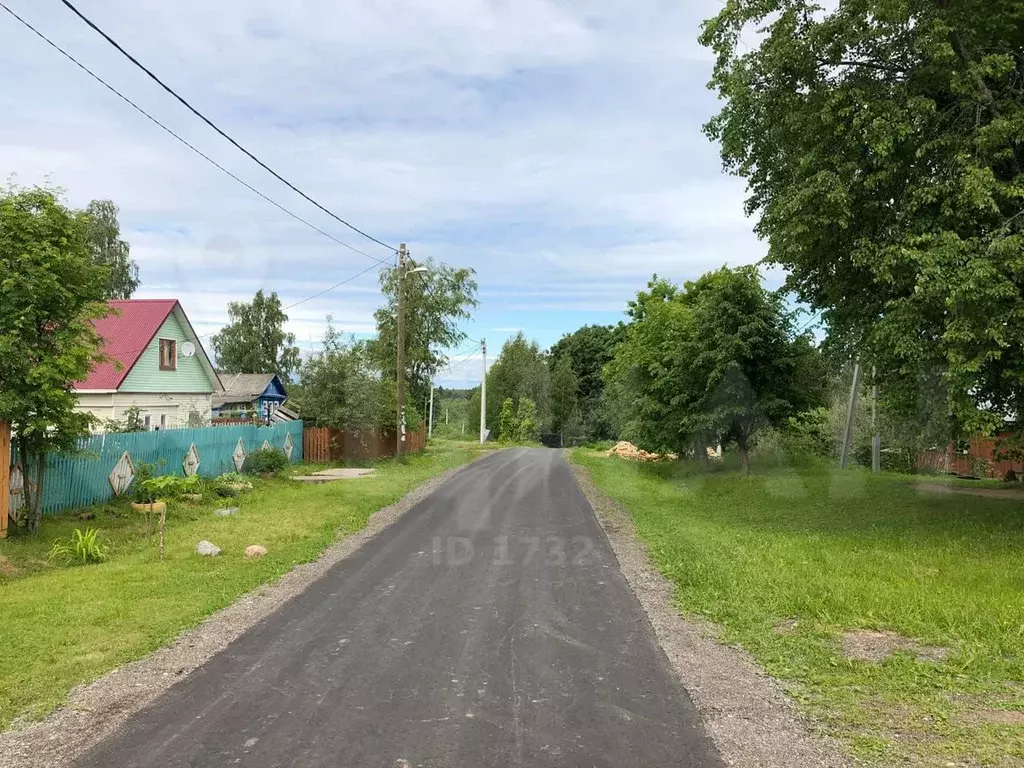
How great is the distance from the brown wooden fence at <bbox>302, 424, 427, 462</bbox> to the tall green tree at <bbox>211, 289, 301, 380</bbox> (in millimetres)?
31114

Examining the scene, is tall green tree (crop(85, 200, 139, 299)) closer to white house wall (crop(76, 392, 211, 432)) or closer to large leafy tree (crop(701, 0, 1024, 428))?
white house wall (crop(76, 392, 211, 432))

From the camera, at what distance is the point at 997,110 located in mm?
10875

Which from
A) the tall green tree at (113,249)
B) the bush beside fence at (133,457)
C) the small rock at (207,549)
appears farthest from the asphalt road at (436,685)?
Result: the tall green tree at (113,249)

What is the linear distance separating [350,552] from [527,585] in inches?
140

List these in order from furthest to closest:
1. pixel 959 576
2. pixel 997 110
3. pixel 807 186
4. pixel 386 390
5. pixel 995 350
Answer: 1. pixel 386 390
2. pixel 807 186
3. pixel 997 110
4. pixel 995 350
5. pixel 959 576

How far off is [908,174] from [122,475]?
52.0ft

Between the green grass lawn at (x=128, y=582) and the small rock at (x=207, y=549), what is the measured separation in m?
0.22

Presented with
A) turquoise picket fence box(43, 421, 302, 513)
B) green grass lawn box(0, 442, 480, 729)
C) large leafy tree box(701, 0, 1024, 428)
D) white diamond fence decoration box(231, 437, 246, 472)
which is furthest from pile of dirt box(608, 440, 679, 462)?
large leafy tree box(701, 0, 1024, 428)

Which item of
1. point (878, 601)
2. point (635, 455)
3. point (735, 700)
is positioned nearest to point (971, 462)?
point (635, 455)

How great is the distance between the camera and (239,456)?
21906mm

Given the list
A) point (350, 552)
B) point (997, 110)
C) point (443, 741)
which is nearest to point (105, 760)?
point (443, 741)

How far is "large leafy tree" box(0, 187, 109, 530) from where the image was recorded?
1077 cm

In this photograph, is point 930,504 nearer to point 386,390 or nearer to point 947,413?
→ point 947,413

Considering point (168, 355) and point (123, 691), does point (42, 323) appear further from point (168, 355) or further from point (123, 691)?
point (168, 355)
